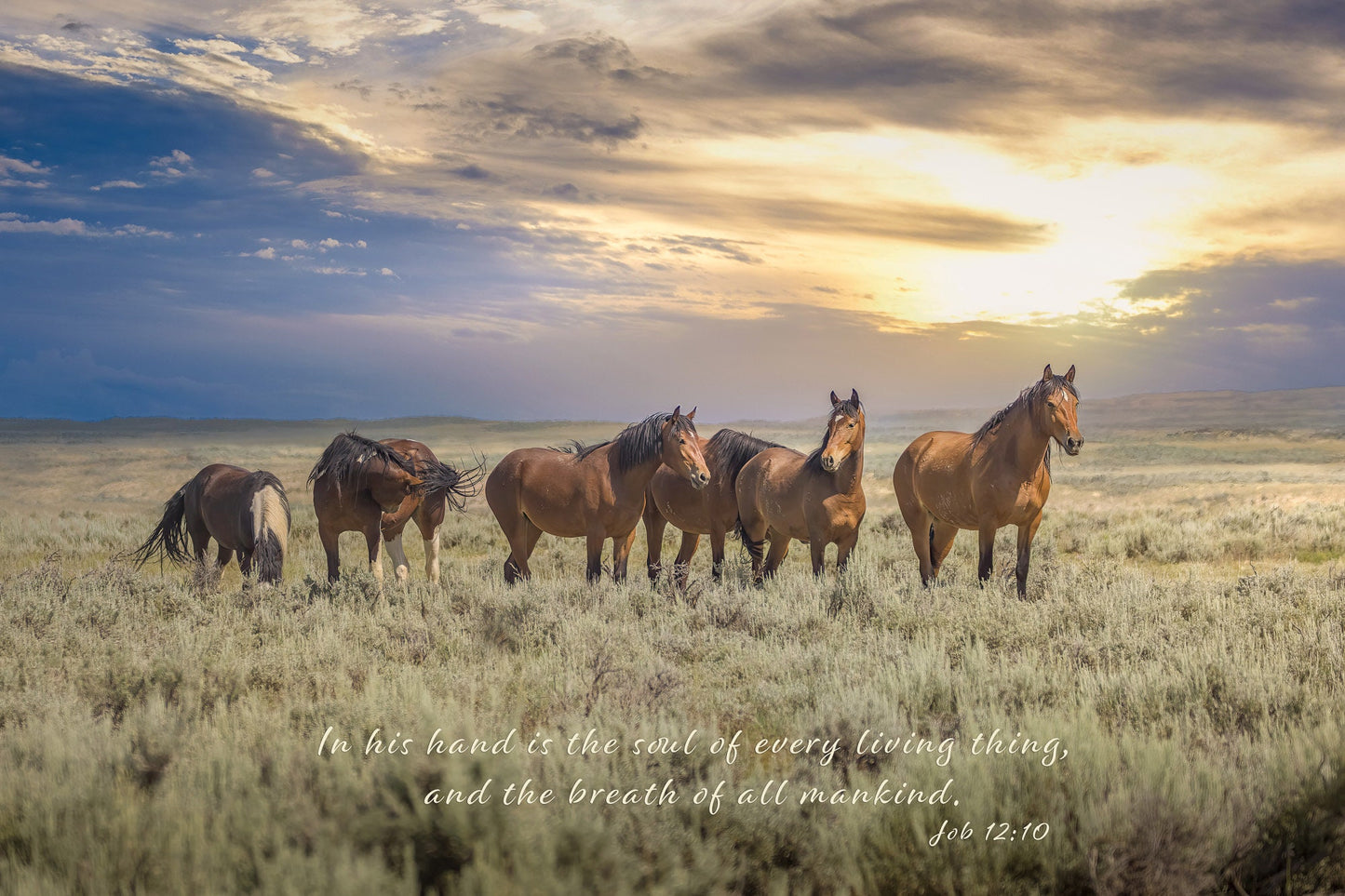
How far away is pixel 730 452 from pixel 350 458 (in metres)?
4.61

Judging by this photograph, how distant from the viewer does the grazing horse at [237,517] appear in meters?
10.0

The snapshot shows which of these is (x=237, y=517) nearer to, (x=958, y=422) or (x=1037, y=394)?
(x=1037, y=394)

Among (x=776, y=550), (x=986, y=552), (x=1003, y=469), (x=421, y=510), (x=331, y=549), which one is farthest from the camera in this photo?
(x=421, y=510)

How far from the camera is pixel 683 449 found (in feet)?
31.4

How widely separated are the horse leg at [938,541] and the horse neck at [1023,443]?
6.12 ft

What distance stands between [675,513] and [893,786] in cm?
751

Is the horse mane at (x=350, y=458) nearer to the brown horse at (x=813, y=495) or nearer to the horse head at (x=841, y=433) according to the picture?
the brown horse at (x=813, y=495)

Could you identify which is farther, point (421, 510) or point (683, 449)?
point (421, 510)

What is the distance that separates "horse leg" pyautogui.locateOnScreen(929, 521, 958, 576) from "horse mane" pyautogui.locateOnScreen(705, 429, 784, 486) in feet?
7.18

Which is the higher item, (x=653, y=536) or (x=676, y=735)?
(x=653, y=536)

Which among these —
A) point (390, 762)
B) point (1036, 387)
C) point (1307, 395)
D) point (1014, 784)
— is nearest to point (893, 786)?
point (1014, 784)

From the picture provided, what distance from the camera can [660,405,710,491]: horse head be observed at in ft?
31.3

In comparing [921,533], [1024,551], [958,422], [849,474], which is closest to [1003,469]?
[1024,551]

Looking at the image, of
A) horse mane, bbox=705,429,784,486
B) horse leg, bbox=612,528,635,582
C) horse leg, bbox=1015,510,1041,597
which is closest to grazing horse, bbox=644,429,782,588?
horse mane, bbox=705,429,784,486
